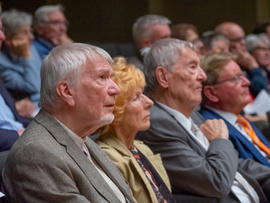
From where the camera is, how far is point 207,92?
4.61 m

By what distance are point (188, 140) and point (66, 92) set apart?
1.33m

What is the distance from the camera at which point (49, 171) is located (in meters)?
2.50

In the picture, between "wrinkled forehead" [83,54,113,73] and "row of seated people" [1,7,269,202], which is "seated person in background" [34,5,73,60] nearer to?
"row of seated people" [1,7,269,202]

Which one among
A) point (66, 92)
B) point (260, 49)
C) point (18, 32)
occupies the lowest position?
point (260, 49)

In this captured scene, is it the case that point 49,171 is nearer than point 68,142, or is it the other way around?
point 49,171

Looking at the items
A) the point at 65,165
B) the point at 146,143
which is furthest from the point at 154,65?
the point at 65,165

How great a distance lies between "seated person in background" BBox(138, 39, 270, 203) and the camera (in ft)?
12.1

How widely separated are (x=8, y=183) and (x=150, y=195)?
94 centimetres

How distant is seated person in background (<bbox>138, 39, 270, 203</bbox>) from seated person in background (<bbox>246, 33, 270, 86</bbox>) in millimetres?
3876

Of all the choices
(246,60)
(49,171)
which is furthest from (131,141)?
(246,60)

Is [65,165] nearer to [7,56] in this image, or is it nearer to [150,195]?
[150,195]

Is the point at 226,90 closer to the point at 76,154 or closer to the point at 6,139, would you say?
the point at 6,139

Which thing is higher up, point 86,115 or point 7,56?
point 86,115

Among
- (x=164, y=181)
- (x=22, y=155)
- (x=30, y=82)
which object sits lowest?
(x=30, y=82)
